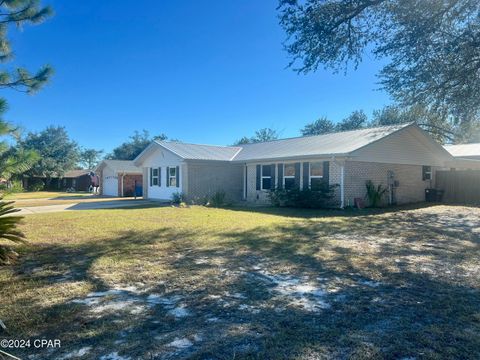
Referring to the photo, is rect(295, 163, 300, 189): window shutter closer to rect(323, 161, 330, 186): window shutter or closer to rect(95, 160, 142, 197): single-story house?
rect(323, 161, 330, 186): window shutter

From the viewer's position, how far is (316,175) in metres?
16.8

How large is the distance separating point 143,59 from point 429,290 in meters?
16.3

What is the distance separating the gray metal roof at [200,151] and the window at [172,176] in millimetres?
1327

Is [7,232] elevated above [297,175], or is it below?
below

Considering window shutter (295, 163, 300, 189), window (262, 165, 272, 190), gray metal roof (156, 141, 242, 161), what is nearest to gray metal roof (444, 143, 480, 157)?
window shutter (295, 163, 300, 189)

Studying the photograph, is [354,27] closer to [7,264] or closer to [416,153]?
[416,153]

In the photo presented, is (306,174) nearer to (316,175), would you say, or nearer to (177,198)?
(316,175)

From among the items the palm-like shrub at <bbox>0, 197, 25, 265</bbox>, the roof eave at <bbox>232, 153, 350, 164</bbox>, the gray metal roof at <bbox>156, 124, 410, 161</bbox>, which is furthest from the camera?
the gray metal roof at <bbox>156, 124, 410, 161</bbox>

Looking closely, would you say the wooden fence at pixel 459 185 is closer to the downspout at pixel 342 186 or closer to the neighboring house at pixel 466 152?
the neighboring house at pixel 466 152

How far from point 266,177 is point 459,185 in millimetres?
11703

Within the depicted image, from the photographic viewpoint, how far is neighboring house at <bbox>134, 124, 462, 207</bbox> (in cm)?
1619

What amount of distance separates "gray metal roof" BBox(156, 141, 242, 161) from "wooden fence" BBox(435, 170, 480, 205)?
13.4 meters

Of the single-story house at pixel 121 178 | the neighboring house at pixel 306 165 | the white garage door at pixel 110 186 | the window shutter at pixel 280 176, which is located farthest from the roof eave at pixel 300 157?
the white garage door at pixel 110 186

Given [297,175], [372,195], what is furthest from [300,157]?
[372,195]
